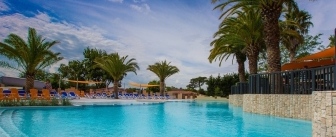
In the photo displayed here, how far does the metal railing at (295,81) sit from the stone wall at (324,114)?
15.1 ft

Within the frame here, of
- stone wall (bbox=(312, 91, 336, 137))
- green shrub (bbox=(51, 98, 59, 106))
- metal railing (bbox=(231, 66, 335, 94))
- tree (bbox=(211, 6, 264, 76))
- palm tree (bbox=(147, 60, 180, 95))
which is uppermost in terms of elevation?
tree (bbox=(211, 6, 264, 76))

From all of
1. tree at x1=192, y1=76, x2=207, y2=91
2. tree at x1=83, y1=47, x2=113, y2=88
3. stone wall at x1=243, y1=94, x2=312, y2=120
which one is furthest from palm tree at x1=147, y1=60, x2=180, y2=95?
stone wall at x1=243, y1=94, x2=312, y2=120

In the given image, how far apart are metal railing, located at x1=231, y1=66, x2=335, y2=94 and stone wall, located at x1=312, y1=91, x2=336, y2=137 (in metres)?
4.60

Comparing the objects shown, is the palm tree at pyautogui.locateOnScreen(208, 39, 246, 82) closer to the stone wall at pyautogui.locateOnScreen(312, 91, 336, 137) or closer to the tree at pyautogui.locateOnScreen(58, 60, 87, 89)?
the stone wall at pyautogui.locateOnScreen(312, 91, 336, 137)

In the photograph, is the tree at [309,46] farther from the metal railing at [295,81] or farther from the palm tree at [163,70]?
the metal railing at [295,81]

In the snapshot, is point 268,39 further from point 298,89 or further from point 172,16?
point 172,16

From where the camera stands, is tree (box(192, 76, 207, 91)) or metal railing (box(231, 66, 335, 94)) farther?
tree (box(192, 76, 207, 91))

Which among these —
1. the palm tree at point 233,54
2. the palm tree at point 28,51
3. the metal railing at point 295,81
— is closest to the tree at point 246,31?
the palm tree at point 233,54

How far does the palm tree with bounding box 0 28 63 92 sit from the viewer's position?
22.0m

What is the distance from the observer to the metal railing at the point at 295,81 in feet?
32.9

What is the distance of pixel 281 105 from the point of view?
12.7m

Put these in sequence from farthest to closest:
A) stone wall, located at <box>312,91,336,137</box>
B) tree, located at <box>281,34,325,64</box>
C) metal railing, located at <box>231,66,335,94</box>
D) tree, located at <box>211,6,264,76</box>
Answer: tree, located at <box>281,34,325,64</box> → tree, located at <box>211,6,264,76</box> → metal railing, located at <box>231,66,335,94</box> → stone wall, located at <box>312,91,336,137</box>

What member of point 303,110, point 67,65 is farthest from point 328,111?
point 67,65

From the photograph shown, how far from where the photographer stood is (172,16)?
871 inches
